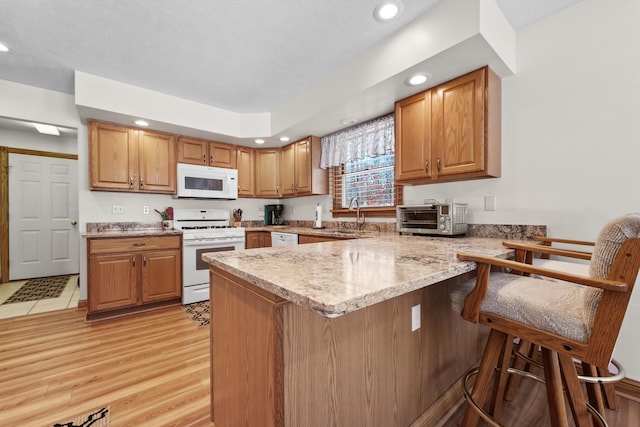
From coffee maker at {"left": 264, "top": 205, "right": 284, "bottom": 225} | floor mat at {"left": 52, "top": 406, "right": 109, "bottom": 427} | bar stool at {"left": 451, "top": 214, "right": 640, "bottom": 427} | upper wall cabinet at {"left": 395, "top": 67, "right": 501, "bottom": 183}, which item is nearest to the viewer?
bar stool at {"left": 451, "top": 214, "right": 640, "bottom": 427}

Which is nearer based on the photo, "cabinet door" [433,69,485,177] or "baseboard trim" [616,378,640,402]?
"baseboard trim" [616,378,640,402]

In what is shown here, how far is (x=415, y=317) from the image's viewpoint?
1.26m

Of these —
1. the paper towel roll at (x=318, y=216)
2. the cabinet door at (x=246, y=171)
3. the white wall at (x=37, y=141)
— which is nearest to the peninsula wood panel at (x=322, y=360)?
the paper towel roll at (x=318, y=216)

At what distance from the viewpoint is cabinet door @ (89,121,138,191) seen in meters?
2.88

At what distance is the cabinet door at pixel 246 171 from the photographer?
13.1 feet

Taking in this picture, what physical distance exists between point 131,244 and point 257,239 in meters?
1.50

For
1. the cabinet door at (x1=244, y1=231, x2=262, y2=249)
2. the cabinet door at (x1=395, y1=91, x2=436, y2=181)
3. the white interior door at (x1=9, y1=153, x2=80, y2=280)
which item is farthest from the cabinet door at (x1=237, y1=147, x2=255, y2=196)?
the white interior door at (x1=9, y1=153, x2=80, y2=280)

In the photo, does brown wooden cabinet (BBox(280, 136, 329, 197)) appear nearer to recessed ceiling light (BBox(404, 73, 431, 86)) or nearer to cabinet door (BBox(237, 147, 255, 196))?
cabinet door (BBox(237, 147, 255, 196))

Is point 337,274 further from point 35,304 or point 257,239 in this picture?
point 35,304

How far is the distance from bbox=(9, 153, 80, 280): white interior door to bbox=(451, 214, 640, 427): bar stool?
5939 mm

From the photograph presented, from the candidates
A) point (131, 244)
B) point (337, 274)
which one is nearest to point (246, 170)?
point (131, 244)

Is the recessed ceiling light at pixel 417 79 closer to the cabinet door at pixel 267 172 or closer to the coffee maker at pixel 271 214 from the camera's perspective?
the cabinet door at pixel 267 172

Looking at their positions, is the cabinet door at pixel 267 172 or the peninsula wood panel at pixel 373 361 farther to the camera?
the cabinet door at pixel 267 172

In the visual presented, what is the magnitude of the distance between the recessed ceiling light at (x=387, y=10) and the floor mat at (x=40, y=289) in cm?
481
